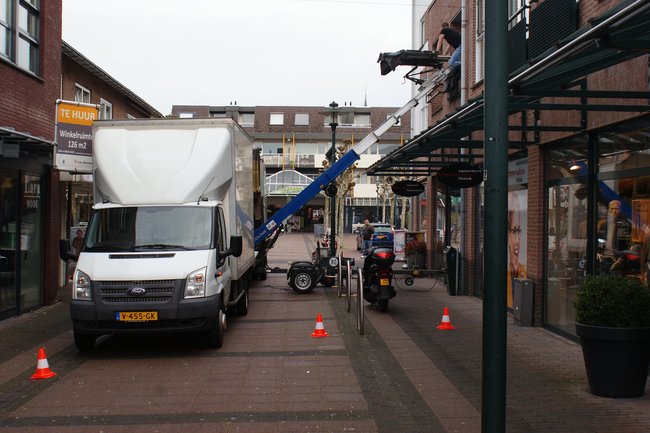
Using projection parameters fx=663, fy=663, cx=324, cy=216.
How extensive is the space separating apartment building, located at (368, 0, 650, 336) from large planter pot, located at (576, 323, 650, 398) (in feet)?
5.30

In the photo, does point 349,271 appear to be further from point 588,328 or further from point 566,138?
point 588,328

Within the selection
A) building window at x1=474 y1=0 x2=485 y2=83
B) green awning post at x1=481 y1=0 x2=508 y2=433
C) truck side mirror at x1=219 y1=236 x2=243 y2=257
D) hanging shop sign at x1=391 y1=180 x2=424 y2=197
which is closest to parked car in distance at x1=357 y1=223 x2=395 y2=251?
hanging shop sign at x1=391 y1=180 x2=424 y2=197

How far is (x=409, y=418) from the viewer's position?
19.6 feet

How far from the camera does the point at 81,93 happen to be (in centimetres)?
1958

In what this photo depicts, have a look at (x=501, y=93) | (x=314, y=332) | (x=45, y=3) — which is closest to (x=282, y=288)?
(x=314, y=332)

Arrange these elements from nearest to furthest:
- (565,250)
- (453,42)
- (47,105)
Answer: (565,250) → (47,105) → (453,42)

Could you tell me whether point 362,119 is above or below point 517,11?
above

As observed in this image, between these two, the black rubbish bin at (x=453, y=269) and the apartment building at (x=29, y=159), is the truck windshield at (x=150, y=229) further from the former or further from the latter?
the black rubbish bin at (x=453, y=269)

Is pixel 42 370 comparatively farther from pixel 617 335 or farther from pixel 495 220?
pixel 617 335

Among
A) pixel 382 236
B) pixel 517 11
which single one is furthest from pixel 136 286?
pixel 382 236

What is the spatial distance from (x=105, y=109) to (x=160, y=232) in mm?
14032

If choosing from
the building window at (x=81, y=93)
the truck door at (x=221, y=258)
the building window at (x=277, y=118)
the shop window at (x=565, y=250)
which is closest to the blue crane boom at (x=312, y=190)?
the truck door at (x=221, y=258)

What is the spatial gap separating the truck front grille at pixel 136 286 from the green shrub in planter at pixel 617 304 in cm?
502

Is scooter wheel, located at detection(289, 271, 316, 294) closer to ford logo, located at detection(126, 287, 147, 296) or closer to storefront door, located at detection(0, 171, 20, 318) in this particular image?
storefront door, located at detection(0, 171, 20, 318)
